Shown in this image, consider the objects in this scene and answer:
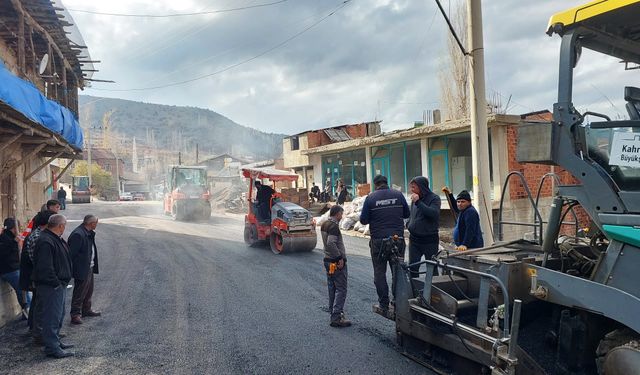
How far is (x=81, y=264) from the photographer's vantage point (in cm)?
606

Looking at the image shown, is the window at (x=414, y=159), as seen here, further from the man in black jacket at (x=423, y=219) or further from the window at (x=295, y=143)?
the man in black jacket at (x=423, y=219)

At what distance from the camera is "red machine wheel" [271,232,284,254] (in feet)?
36.8

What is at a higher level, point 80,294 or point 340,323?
point 80,294

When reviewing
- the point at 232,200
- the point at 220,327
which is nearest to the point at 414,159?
the point at 220,327

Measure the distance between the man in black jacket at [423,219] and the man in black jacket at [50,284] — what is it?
4.20m

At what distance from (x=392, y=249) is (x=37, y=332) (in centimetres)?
431

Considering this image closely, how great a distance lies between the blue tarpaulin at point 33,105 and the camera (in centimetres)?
662

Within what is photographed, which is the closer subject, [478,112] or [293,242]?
[478,112]

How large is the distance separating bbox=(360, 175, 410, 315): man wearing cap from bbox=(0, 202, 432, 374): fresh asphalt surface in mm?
625

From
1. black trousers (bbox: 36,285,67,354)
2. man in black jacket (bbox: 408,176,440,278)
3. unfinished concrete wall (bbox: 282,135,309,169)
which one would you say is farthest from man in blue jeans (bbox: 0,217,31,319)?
unfinished concrete wall (bbox: 282,135,309,169)

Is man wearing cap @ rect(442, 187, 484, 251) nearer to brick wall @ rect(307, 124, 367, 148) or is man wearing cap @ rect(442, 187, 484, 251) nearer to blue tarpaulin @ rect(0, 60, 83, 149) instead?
blue tarpaulin @ rect(0, 60, 83, 149)

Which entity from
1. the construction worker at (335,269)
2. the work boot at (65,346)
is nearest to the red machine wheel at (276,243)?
the construction worker at (335,269)

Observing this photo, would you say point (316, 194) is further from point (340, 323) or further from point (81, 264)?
point (340, 323)

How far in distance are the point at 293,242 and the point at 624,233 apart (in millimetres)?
8709
